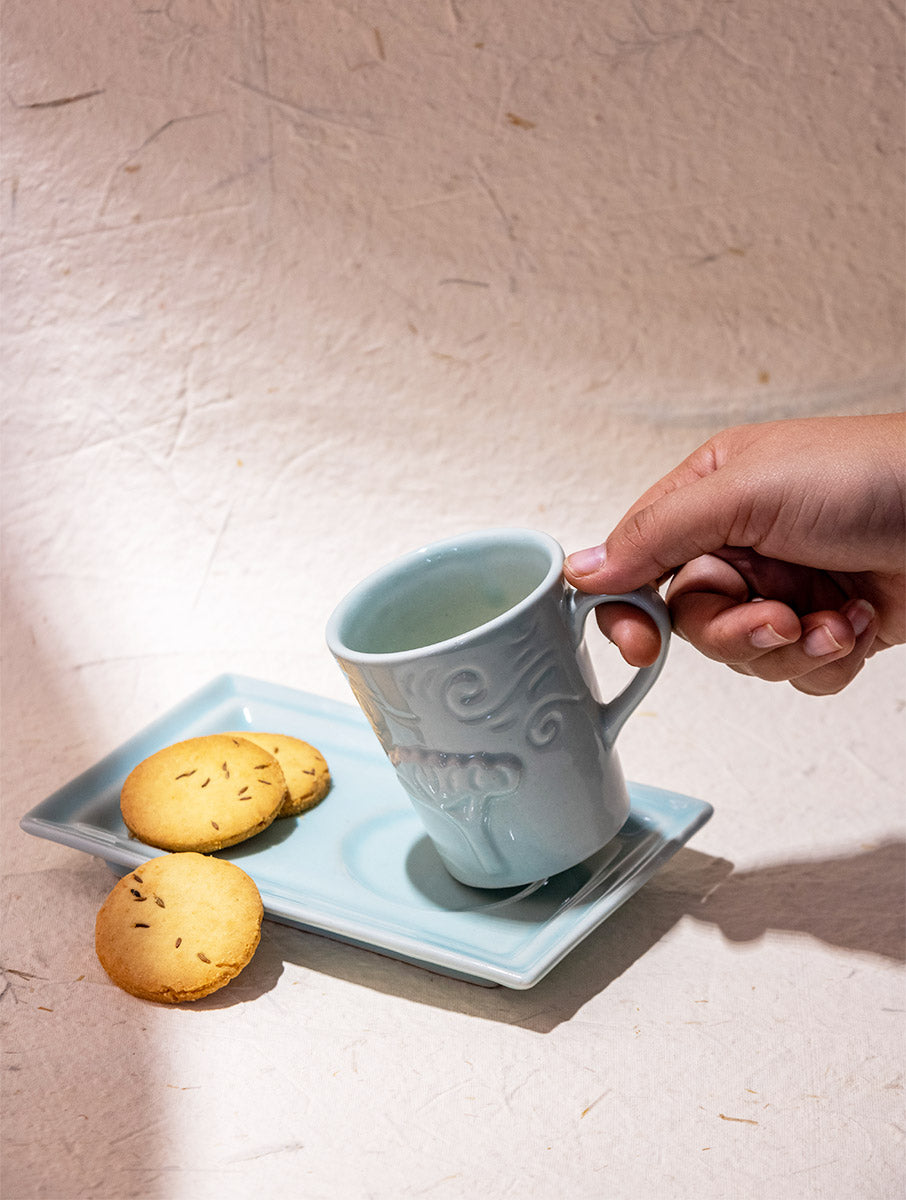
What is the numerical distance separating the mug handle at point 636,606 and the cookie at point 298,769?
22 centimetres

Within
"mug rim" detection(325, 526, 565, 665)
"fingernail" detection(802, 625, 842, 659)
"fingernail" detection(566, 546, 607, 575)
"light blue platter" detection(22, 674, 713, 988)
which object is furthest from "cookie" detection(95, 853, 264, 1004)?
"fingernail" detection(802, 625, 842, 659)

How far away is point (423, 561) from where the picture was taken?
2.37 feet

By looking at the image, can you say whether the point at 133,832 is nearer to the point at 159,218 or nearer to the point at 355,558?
the point at 355,558

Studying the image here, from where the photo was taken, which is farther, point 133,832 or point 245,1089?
point 133,832

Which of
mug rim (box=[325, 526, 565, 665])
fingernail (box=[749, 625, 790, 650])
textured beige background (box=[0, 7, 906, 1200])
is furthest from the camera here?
textured beige background (box=[0, 7, 906, 1200])

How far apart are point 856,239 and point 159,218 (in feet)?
2.26

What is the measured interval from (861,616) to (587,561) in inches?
9.0

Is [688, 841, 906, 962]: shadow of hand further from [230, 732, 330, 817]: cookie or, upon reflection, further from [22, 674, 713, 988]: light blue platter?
[230, 732, 330, 817]: cookie

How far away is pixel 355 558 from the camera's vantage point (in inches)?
46.0

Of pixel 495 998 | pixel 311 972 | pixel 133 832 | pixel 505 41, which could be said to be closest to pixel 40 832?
pixel 133 832

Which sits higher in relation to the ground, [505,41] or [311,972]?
[505,41]

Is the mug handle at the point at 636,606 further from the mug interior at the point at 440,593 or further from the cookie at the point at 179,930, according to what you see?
the cookie at the point at 179,930

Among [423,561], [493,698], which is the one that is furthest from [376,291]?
[493,698]

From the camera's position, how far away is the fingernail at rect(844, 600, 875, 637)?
2.59ft
